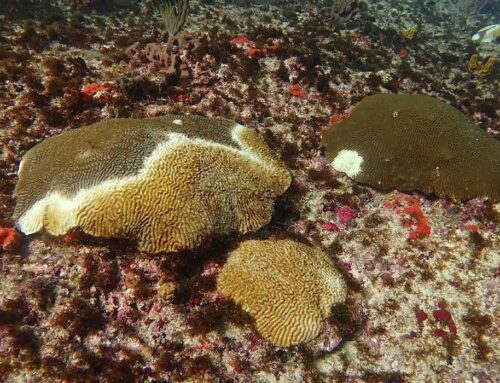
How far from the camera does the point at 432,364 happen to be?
4871 mm

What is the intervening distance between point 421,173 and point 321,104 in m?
3.29

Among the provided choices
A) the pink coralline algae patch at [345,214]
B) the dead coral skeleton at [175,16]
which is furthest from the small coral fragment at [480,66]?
the dead coral skeleton at [175,16]

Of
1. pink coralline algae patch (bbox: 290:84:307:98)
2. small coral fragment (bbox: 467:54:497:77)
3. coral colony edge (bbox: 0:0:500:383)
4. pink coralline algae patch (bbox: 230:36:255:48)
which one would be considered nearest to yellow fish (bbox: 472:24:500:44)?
small coral fragment (bbox: 467:54:497:77)

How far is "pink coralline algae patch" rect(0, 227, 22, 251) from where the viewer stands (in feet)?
15.6

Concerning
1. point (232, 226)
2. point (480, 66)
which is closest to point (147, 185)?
point (232, 226)

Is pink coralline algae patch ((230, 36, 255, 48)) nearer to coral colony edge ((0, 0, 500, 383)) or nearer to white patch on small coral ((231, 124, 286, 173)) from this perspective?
coral colony edge ((0, 0, 500, 383))

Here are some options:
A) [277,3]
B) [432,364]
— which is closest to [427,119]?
[432,364]

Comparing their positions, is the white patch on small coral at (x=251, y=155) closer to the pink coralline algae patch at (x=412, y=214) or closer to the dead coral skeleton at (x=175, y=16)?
the pink coralline algae patch at (x=412, y=214)

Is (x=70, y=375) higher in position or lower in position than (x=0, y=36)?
lower

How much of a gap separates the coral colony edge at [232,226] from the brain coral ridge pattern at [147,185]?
0.03 m

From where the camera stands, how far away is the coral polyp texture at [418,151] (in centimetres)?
684

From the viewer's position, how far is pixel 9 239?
189 inches

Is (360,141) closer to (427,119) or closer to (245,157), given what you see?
(427,119)

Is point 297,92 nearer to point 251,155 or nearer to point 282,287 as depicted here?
point 251,155
